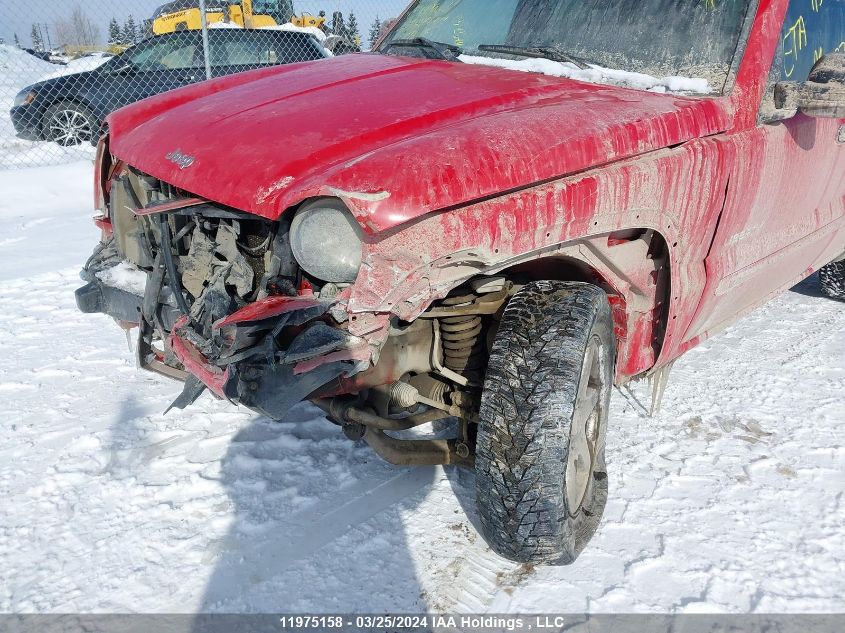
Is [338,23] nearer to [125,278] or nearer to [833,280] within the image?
[833,280]

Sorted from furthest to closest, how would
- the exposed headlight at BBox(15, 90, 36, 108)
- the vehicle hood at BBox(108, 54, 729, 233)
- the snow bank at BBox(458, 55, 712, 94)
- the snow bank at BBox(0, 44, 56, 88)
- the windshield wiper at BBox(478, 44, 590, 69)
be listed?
the snow bank at BBox(0, 44, 56, 88), the exposed headlight at BBox(15, 90, 36, 108), the windshield wiper at BBox(478, 44, 590, 69), the snow bank at BBox(458, 55, 712, 94), the vehicle hood at BBox(108, 54, 729, 233)

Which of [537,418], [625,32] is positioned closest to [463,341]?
[537,418]

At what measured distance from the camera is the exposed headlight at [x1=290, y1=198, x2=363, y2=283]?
173 centimetres

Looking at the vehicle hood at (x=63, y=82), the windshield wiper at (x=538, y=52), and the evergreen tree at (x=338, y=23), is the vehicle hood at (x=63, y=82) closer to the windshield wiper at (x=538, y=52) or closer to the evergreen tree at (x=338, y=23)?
the evergreen tree at (x=338, y=23)

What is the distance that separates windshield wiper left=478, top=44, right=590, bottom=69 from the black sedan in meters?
7.04

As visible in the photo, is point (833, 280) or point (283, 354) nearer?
point (283, 354)

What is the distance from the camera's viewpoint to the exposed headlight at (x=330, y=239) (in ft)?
5.67

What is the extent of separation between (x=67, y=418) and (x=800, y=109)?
334cm

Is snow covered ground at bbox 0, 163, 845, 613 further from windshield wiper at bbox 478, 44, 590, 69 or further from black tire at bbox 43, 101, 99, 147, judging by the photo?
black tire at bbox 43, 101, 99, 147

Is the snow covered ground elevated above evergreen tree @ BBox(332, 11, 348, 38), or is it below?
below

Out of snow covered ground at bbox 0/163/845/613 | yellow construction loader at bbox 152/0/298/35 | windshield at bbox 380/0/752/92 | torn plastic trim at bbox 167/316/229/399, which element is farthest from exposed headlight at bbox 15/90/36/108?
torn plastic trim at bbox 167/316/229/399

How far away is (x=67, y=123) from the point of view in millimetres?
9258

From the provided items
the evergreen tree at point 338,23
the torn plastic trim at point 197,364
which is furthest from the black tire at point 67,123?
the torn plastic trim at point 197,364

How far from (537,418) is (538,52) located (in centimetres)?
161
